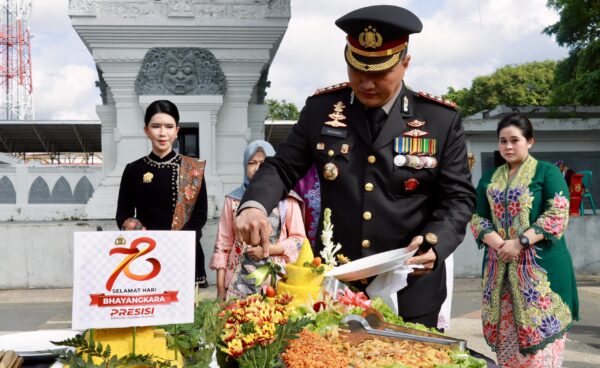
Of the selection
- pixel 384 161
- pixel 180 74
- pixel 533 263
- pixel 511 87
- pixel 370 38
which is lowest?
pixel 533 263

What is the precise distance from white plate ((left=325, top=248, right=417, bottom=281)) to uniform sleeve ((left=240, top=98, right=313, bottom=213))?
287 millimetres

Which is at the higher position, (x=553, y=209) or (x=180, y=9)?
(x=180, y=9)

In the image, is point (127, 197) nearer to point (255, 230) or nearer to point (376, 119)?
point (376, 119)

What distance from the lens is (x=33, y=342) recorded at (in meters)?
2.11

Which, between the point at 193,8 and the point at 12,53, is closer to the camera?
the point at 193,8

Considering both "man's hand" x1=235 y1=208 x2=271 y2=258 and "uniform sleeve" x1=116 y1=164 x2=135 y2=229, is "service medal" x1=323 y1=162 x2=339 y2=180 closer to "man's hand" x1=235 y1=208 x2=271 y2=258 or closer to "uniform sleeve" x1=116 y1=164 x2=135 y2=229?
"man's hand" x1=235 y1=208 x2=271 y2=258

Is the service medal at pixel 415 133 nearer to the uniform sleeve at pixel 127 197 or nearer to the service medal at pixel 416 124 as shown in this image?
the service medal at pixel 416 124

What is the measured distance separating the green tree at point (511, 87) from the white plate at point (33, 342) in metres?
39.3

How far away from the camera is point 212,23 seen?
1151cm

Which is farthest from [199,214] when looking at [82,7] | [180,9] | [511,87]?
[511,87]

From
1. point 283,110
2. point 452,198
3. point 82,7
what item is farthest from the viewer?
point 283,110

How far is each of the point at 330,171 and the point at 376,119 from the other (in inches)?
9.8

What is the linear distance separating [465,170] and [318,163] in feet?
1.69

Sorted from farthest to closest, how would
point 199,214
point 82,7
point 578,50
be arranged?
point 578,50 < point 82,7 < point 199,214
